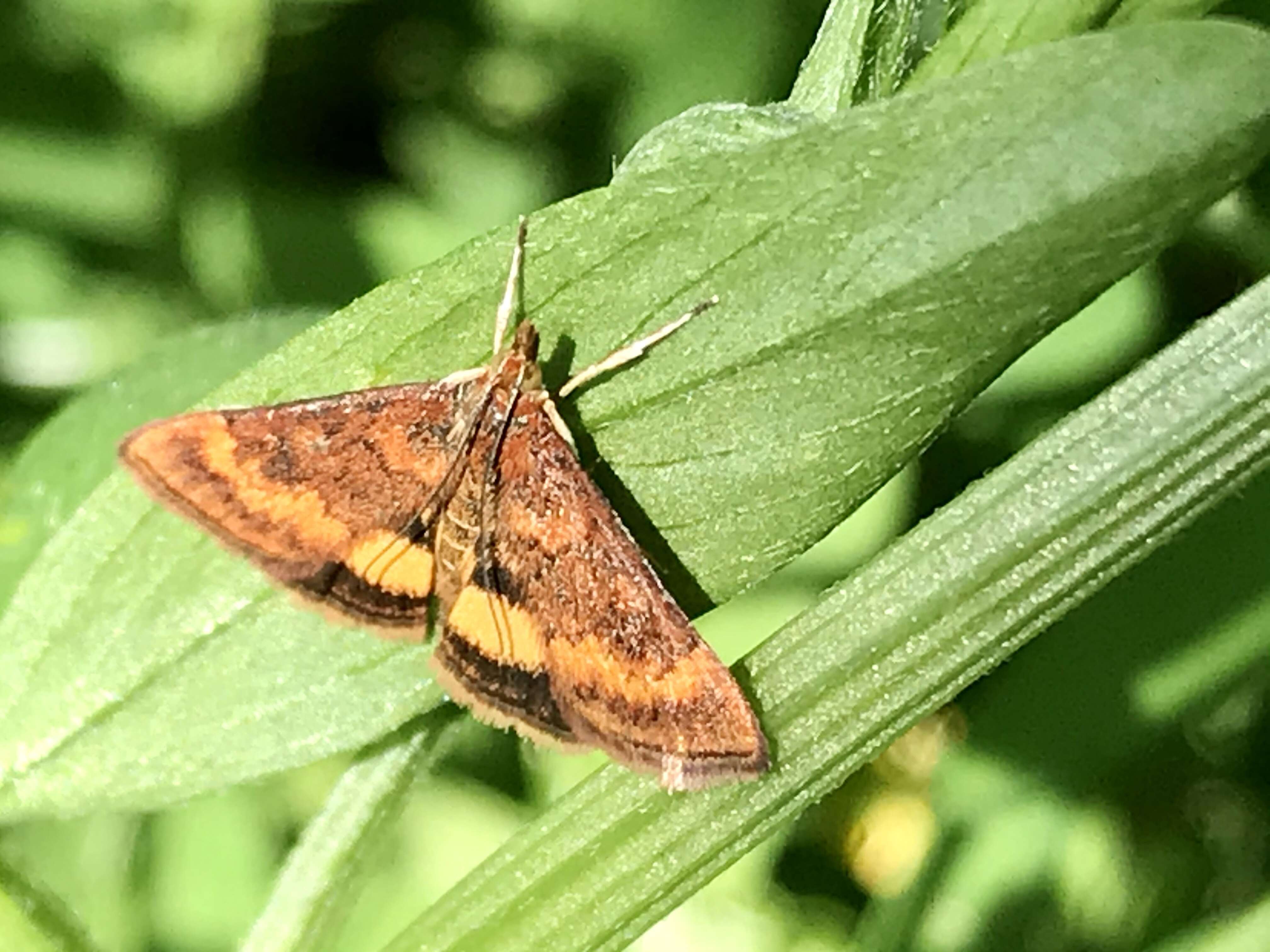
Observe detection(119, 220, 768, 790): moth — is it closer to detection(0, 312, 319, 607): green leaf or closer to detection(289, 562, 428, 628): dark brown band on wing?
detection(289, 562, 428, 628): dark brown band on wing

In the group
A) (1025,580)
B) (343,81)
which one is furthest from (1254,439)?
(343,81)

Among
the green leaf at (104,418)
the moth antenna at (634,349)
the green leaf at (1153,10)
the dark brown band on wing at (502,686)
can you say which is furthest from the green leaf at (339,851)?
the green leaf at (1153,10)

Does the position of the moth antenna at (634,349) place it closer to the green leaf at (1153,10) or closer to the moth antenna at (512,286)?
the moth antenna at (512,286)

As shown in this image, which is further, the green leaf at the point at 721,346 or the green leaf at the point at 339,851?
the green leaf at the point at 339,851

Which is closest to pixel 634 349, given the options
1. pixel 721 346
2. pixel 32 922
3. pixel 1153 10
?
pixel 721 346

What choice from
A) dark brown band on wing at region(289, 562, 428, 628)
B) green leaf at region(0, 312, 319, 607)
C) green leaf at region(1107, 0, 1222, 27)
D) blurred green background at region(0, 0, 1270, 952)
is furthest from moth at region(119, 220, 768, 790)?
green leaf at region(1107, 0, 1222, 27)

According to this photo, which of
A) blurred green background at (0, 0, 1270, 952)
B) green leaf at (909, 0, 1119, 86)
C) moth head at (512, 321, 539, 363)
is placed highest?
green leaf at (909, 0, 1119, 86)

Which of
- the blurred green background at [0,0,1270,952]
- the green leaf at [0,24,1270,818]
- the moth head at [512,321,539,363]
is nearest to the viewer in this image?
the green leaf at [0,24,1270,818]

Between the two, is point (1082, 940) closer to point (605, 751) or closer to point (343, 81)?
point (605, 751)
